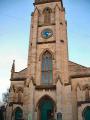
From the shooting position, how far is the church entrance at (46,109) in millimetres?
27109

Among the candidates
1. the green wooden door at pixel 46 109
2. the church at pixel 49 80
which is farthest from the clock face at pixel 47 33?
the green wooden door at pixel 46 109

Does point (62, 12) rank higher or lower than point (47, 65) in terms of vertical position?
higher

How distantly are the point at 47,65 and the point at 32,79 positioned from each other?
3.30 metres

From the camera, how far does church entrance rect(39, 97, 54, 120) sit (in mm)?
27109

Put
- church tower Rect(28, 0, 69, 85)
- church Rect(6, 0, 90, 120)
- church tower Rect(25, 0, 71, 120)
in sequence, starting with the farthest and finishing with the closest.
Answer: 1. church tower Rect(28, 0, 69, 85)
2. church tower Rect(25, 0, 71, 120)
3. church Rect(6, 0, 90, 120)

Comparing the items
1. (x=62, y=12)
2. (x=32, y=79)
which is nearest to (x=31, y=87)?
(x=32, y=79)

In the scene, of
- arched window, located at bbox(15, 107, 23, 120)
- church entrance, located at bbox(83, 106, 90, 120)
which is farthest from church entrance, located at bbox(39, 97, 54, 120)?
church entrance, located at bbox(83, 106, 90, 120)

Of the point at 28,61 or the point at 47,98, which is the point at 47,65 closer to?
the point at 28,61

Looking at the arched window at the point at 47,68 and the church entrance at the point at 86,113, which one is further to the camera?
the arched window at the point at 47,68

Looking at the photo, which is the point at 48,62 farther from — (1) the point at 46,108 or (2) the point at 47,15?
(2) the point at 47,15

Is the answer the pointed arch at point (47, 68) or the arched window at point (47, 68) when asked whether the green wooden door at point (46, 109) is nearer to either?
the pointed arch at point (47, 68)

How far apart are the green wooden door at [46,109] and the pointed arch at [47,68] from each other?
273cm

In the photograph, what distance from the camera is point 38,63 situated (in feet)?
99.5

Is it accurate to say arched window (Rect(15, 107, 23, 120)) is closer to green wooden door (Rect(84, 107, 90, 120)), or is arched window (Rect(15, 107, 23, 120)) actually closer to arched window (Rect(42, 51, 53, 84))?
arched window (Rect(42, 51, 53, 84))
